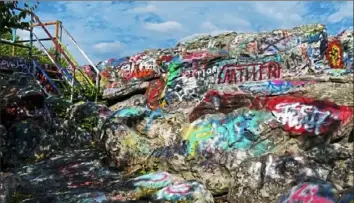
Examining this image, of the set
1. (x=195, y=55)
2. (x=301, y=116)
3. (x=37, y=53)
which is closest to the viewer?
(x=301, y=116)

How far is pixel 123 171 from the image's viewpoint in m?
9.94

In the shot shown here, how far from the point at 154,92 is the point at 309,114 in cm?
794

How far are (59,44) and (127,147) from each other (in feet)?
23.3

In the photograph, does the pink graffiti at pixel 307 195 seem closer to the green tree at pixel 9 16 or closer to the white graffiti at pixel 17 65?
the green tree at pixel 9 16

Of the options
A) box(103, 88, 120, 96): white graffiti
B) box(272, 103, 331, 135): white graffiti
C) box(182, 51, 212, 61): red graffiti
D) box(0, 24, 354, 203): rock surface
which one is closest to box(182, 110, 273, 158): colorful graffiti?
box(0, 24, 354, 203): rock surface

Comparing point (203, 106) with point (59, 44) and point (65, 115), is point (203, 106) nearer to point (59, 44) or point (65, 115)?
point (65, 115)

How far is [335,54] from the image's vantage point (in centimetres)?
1470

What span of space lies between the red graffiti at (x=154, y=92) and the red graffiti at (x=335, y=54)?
547 centimetres

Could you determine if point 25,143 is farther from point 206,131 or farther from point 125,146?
point 206,131

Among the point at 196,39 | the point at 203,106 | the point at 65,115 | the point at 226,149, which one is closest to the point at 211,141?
the point at 226,149

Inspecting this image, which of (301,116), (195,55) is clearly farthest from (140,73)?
(301,116)

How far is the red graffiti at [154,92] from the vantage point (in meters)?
15.1

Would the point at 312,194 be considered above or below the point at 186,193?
above

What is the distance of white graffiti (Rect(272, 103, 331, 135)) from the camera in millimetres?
8180
